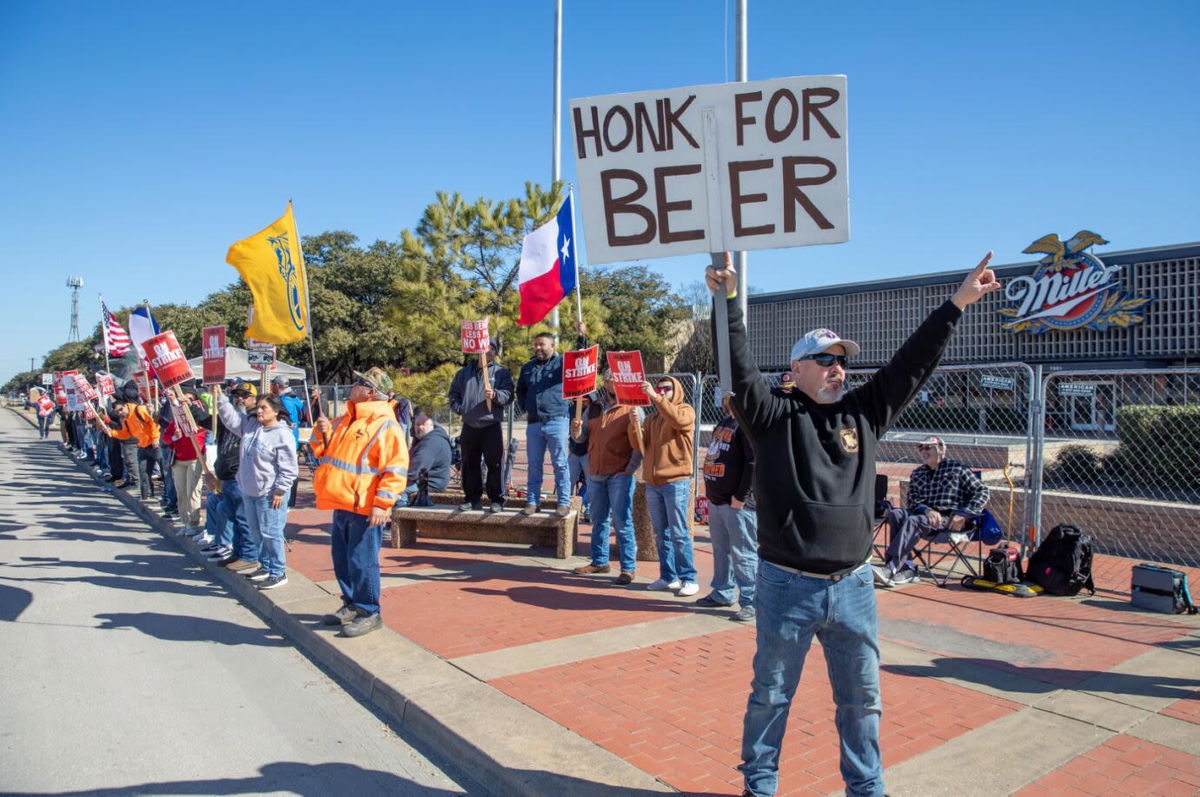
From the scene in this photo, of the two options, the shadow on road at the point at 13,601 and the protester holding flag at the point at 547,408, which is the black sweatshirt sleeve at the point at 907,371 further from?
the shadow on road at the point at 13,601

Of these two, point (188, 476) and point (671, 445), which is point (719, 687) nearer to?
point (671, 445)

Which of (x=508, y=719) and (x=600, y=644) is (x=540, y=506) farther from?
(x=508, y=719)

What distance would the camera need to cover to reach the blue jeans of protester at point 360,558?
6086 mm

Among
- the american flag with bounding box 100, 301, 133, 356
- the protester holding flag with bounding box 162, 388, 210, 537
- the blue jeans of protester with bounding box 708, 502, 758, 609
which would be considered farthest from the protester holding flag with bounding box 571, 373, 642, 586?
the american flag with bounding box 100, 301, 133, 356

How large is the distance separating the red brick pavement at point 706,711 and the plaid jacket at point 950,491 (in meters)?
2.97

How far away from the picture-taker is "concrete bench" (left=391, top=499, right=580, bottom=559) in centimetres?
909

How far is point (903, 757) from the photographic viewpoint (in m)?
4.06

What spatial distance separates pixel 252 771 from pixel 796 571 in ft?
9.33

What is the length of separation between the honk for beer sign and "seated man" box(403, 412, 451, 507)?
2212cm

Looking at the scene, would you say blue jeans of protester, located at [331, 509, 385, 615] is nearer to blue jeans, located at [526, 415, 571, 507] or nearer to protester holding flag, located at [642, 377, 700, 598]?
protester holding flag, located at [642, 377, 700, 598]

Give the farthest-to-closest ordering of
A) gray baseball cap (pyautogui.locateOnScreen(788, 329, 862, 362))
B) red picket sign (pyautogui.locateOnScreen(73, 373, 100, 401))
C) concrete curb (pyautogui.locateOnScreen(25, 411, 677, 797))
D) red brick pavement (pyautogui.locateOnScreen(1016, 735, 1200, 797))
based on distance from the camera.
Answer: red picket sign (pyautogui.locateOnScreen(73, 373, 100, 401))
concrete curb (pyautogui.locateOnScreen(25, 411, 677, 797))
red brick pavement (pyautogui.locateOnScreen(1016, 735, 1200, 797))
gray baseball cap (pyautogui.locateOnScreen(788, 329, 862, 362))

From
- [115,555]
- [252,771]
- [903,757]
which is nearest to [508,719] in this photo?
[252,771]

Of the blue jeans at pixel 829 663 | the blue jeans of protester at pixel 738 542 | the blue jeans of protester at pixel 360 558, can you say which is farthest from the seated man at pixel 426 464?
the blue jeans at pixel 829 663

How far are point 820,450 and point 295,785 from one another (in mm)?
2886
